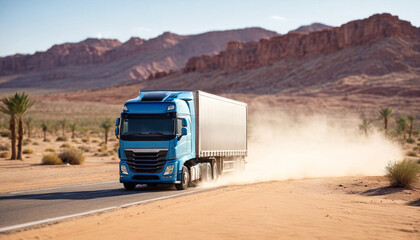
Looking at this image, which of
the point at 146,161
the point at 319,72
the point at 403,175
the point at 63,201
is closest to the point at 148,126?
the point at 146,161

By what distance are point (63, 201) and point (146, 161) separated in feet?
Answer: 11.3

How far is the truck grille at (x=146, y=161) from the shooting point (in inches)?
679

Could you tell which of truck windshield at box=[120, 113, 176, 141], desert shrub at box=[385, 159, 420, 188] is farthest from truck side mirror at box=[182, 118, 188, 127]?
desert shrub at box=[385, 159, 420, 188]

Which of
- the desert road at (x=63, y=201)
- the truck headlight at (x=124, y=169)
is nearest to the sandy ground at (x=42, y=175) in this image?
the desert road at (x=63, y=201)

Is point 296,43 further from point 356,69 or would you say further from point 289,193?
point 289,193

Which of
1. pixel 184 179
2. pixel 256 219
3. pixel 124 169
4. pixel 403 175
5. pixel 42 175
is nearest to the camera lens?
pixel 256 219

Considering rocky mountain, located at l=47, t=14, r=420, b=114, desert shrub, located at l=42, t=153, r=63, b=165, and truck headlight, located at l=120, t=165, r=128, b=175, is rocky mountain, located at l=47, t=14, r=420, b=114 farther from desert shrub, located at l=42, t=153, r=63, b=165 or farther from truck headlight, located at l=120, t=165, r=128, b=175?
truck headlight, located at l=120, t=165, r=128, b=175

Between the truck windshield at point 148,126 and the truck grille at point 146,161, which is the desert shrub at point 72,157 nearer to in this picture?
the truck windshield at point 148,126

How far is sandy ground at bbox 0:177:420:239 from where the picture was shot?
9.40 meters

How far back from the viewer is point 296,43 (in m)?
152

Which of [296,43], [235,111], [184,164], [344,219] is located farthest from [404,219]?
[296,43]

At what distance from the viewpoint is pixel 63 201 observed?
14.6 m

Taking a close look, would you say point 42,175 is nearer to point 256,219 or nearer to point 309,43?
point 256,219

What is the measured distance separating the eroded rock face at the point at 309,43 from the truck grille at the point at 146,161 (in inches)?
4871
